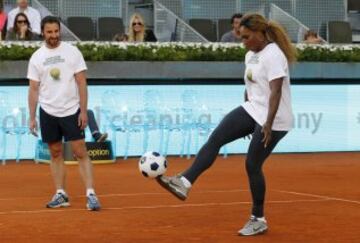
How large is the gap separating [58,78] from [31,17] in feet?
36.4

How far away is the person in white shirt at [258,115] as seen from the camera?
9180 millimetres

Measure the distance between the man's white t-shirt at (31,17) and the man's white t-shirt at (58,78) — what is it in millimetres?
10595

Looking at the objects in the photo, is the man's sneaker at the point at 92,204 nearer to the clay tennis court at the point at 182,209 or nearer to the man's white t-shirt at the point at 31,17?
the clay tennis court at the point at 182,209

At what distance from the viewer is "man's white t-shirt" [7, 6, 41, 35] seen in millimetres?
21875

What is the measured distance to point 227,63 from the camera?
71.2 ft

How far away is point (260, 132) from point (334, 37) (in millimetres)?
17731

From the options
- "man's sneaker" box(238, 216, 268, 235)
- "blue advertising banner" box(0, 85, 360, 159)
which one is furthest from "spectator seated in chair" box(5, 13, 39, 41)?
"man's sneaker" box(238, 216, 268, 235)

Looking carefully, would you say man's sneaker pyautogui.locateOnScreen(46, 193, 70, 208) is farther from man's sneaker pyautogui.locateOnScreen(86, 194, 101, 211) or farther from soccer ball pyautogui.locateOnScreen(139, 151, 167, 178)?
soccer ball pyautogui.locateOnScreen(139, 151, 167, 178)

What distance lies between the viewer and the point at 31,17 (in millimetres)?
22047

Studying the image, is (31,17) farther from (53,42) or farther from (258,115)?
(258,115)

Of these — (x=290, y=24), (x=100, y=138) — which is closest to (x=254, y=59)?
(x=100, y=138)

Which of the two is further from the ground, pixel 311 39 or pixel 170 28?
pixel 170 28

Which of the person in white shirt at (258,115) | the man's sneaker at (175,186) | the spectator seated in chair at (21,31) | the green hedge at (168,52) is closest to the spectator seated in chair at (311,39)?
the green hedge at (168,52)

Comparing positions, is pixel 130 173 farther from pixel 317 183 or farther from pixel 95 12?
pixel 95 12
